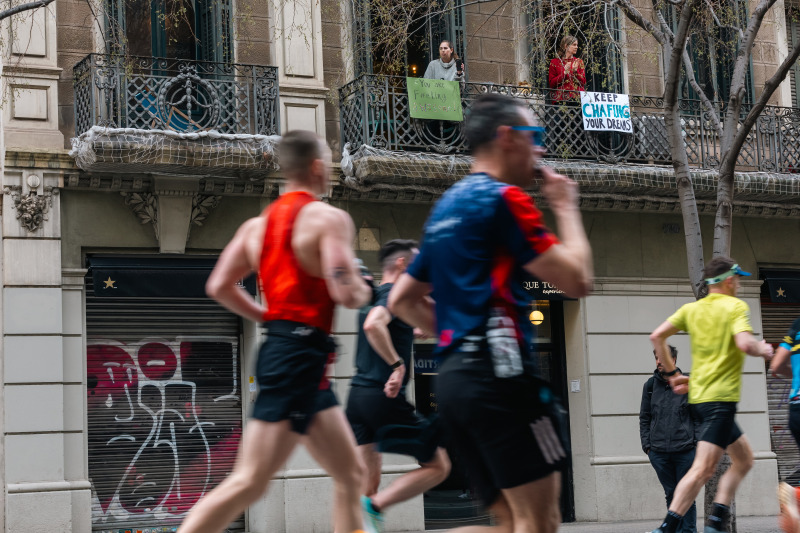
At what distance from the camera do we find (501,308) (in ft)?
13.6

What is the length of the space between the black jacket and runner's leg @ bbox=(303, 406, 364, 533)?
6321 mm

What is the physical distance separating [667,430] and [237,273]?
694cm

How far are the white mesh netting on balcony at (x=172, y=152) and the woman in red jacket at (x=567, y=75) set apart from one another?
4546 mm

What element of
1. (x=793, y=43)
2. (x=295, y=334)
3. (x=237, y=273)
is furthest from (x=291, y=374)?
(x=793, y=43)

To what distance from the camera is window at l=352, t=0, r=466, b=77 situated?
15.1 meters

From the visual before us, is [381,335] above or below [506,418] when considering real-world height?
above

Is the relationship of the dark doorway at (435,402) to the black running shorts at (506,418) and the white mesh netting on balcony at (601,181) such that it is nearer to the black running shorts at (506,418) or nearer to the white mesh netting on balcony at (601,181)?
the white mesh netting on balcony at (601,181)

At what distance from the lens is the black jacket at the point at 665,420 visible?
38.2ft

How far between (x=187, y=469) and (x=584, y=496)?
17.8 ft

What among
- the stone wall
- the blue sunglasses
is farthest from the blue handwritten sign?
the blue sunglasses

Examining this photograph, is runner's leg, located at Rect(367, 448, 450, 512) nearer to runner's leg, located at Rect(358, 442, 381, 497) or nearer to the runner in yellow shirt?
runner's leg, located at Rect(358, 442, 381, 497)

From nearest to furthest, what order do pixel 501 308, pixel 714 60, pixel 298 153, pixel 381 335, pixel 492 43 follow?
1. pixel 501 308
2. pixel 298 153
3. pixel 381 335
4. pixel 492 43
5. pixel 714 60

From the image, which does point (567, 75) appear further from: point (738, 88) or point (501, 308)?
point (501, 308)

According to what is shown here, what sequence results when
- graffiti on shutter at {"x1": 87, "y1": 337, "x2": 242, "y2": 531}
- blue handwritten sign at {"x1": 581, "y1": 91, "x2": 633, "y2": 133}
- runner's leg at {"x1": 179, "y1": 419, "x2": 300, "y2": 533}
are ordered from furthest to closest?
blue handwritten sign at {"x1": 581, "y1": 91, "x2": 633, "y2": 133} < graffiti on shutter at {"x1": 87, "y1": 337, "x2": 242, "y2": 531} < runner's leg at {"x1": 179, "y1": 419, "x2": 300, "y2": 533}
